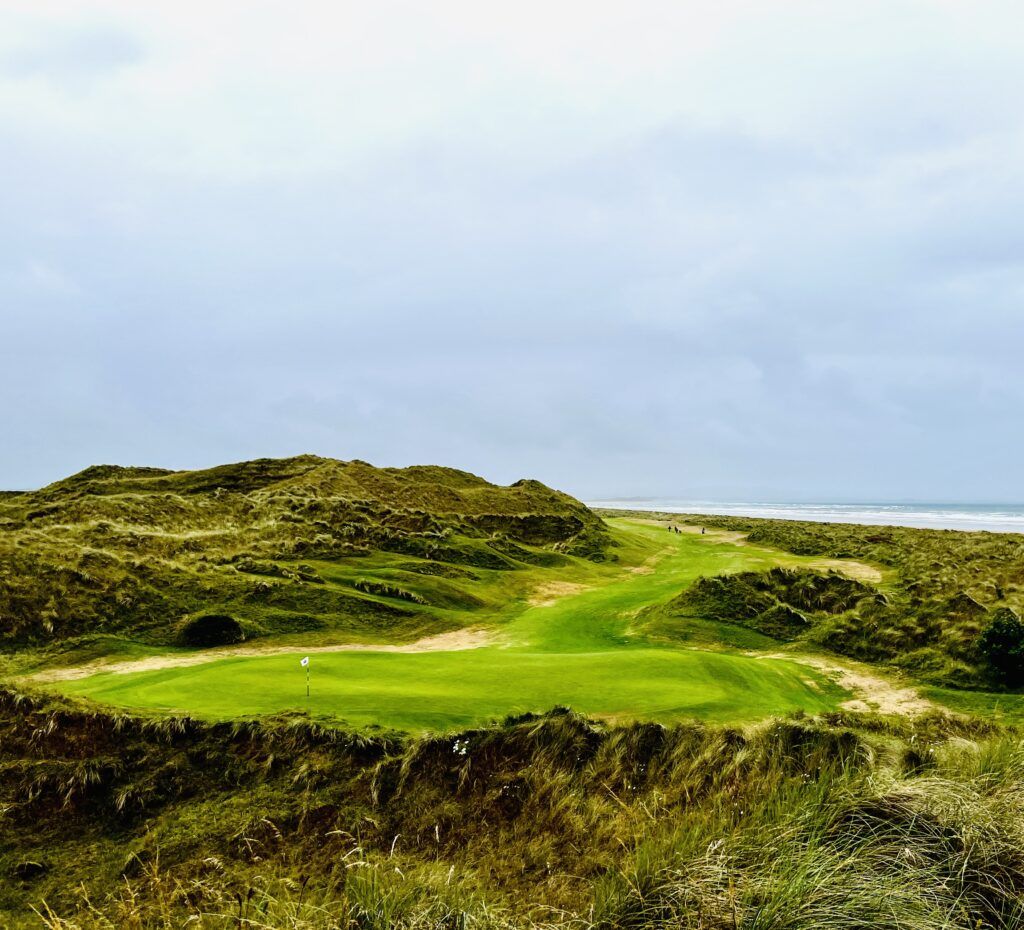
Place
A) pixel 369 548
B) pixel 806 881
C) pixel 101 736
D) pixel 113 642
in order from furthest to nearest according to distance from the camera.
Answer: pixel 369 548 → pixel 113 642 → pixel 101 736 → pixel 806 881

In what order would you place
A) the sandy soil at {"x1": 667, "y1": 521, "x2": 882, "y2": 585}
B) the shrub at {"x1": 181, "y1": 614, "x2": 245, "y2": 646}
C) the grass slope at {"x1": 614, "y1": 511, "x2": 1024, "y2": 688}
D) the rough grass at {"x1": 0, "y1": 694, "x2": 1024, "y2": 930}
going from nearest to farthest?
the rough grass at {"x1": 0, "y1": 694, "x2": 1024, "y2": 930} → the grass slope at {"x1": 614, "y1": 511, "x2": 1024, "y2": 688} → the shrub at {"x1": 181, "y1": 614, "x2": 245, "y2": 646} → the sandy soil at {"x1": 667, "y1": 521, "x2": 882, "y2": 585}

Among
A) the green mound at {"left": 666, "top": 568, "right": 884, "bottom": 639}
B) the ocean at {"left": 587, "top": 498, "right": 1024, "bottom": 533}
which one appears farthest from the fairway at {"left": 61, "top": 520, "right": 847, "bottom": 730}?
the ocean at {"left": 587, "top": 498, "right": 1024, "bottom": 533}

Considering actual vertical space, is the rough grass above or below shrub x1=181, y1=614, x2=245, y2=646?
above

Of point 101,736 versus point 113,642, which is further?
point 113,642

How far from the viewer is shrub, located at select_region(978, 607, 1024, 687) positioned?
13.5m

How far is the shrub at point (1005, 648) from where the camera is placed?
44.4ft

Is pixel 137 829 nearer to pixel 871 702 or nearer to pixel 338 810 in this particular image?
pixel 338 810

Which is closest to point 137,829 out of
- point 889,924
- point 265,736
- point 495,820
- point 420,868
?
point 265,736

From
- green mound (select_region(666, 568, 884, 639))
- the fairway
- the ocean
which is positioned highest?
the fairway

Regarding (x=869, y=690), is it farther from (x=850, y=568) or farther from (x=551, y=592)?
(x=850, y=568)

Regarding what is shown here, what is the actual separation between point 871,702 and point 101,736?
14.5 m

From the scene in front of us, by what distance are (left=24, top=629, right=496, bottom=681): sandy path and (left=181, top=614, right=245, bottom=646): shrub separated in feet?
1.46

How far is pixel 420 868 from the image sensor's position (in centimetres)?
530

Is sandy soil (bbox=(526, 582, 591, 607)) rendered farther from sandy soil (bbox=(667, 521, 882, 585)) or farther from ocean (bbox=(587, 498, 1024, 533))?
ocean (bbox=(587, 498, 1024, 533))
